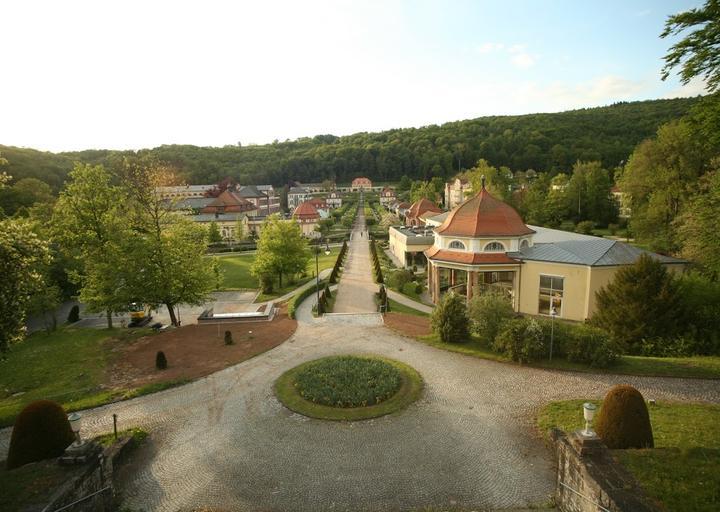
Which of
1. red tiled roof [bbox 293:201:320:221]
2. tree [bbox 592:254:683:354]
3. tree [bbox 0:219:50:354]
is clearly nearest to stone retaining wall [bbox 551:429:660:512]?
tree [bbox 592:254:683:354]

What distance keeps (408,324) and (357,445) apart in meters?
12.0

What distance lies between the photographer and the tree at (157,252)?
23.4 meters

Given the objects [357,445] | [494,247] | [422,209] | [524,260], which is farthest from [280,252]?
[422,209]

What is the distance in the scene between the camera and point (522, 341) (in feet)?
56.3

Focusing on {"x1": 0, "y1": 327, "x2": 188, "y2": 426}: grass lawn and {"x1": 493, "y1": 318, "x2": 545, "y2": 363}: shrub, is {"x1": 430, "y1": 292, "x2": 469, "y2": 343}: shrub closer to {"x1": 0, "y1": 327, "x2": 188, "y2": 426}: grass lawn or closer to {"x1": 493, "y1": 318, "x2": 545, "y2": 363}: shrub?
{"x1": 493, "y1": 318, "x2": 545, "y2": 363}: shrub

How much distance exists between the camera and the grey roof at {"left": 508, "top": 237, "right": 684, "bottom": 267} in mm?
23000

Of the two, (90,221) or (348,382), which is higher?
(90,221)

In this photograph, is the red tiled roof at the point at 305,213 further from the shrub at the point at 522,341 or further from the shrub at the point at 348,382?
the shrub at the point at 522,341

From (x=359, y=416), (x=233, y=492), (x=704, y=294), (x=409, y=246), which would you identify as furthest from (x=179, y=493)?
(x=409, y=246)

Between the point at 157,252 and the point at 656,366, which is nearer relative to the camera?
the point at 656,366

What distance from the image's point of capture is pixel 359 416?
13.3 meters

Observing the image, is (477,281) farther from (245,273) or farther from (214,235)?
(214,235)

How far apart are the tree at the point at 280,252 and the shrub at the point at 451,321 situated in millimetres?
18293

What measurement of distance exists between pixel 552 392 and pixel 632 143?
109 metres
